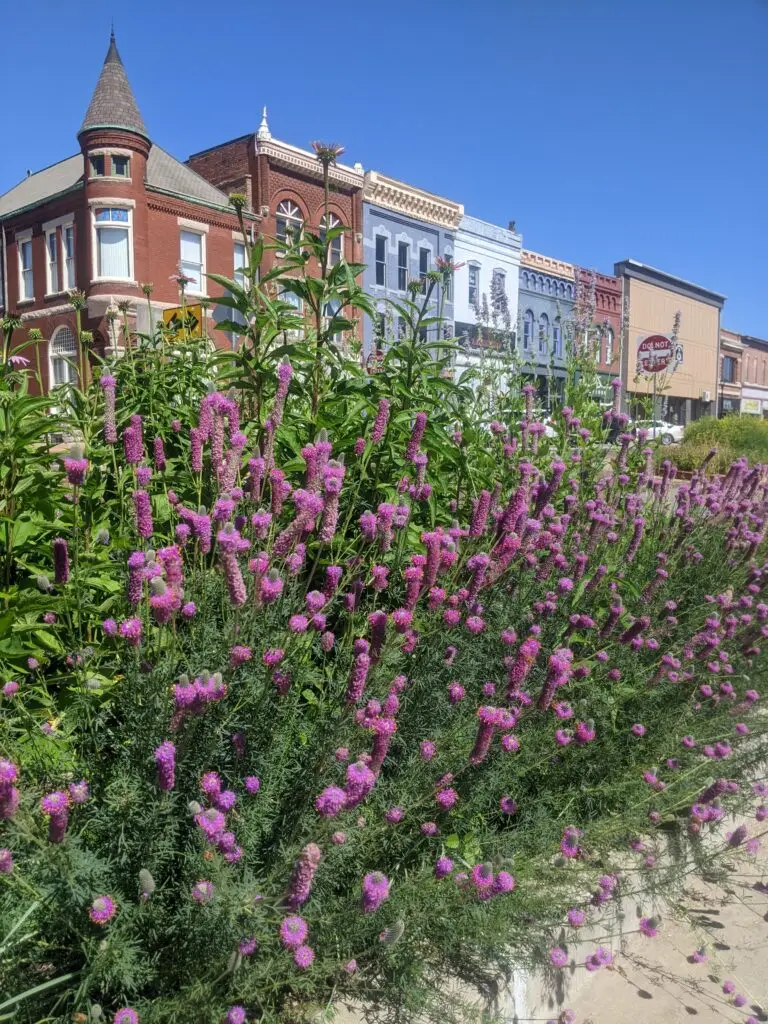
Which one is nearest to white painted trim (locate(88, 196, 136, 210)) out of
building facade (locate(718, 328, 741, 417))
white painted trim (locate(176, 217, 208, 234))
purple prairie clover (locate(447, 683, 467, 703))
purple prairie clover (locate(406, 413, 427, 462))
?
white painted trim (locate(176, 217, 208, 234))

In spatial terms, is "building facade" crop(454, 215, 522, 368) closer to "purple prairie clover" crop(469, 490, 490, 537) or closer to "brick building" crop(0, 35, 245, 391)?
"brick building" crop(0, 35, 245, 391)

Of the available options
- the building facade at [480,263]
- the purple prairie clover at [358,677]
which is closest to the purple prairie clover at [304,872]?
the purple prairie clover at [358,677]

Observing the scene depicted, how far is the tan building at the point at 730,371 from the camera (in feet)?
185

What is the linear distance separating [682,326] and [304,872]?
2141 inches

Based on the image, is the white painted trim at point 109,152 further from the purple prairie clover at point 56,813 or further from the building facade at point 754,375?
the building facade at point 754,375

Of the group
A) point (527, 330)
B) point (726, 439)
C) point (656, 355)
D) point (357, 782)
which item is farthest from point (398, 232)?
point (357, 782)

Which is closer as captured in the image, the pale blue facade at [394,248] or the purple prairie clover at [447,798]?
the purple prairie clover at [447,798]

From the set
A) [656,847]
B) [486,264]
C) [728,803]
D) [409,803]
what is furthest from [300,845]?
[486,264]

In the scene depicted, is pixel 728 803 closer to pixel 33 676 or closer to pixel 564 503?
pixel 564 503

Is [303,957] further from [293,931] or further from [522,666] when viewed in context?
[522,666]

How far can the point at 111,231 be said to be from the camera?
78.1ft

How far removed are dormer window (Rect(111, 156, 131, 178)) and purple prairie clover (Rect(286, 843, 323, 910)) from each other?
1036 inches

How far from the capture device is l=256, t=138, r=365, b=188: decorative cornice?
2553cm

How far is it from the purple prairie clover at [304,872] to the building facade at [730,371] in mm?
60477
